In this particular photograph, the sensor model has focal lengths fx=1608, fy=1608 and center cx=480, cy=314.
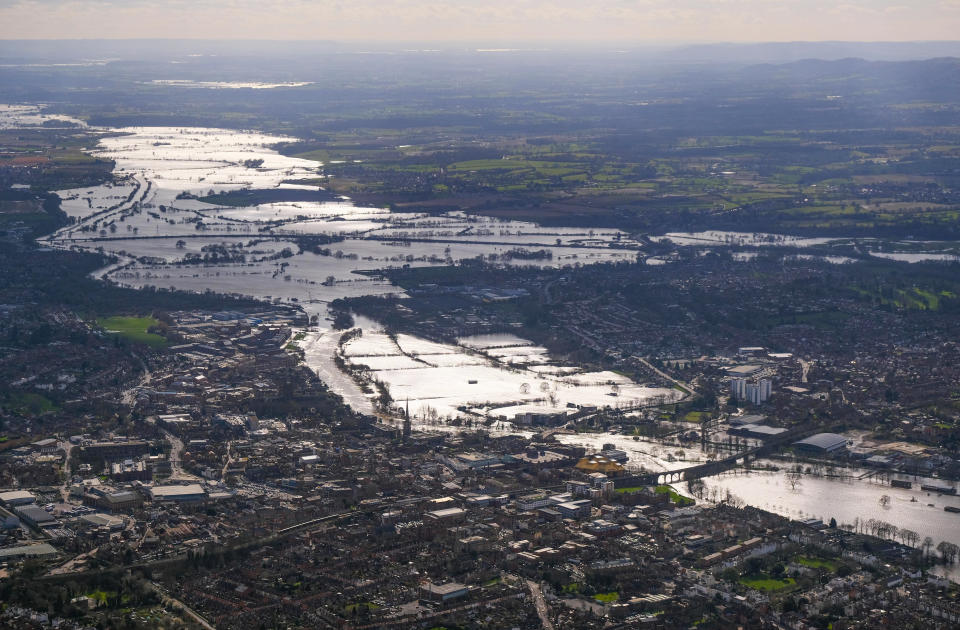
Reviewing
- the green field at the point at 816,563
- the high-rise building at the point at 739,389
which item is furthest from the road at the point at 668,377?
the green field at the point at 816,563

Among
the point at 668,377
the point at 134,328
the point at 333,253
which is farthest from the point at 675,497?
the point at 333,253

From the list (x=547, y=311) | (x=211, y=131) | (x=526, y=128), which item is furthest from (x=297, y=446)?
(x=211, y=131)

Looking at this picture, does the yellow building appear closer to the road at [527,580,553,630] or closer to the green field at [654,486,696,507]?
the green field at [654,486,696,507]

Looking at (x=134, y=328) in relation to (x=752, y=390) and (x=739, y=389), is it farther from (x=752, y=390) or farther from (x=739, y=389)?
(x=752, y=390)

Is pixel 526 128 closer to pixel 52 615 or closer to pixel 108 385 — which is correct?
pixel 108 385

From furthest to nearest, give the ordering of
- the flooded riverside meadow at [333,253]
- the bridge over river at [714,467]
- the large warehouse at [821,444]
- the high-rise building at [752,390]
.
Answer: the flooded riverside meadow at [333,253]
the high-rise building at [752,390]
the large warehouse at [821,444]
the bridge over river at [714,467]

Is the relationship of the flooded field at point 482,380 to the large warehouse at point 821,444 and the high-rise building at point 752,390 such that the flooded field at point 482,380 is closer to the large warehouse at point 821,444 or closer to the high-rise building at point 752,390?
the high-rise building at point 752,390
